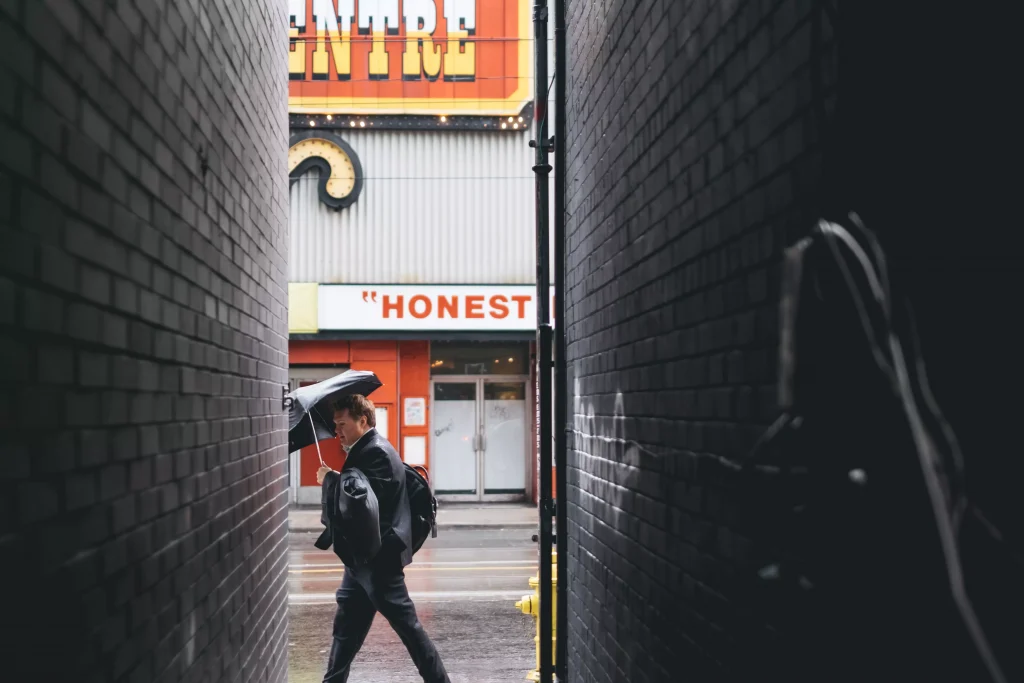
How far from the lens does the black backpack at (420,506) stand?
5.95 m

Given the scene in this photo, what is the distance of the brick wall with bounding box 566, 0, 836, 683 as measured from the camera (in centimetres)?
242

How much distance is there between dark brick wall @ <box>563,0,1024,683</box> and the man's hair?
147 cm

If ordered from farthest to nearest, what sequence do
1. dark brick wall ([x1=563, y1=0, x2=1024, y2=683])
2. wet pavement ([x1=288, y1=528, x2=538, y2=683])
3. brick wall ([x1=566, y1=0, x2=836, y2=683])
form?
wet pavement ([x1=288, y1=528, x2=538, y2=683]), brick wall ([x1=566, y1=0, x2=836, y2=683]), dark brick wall ([x1=563, y1=0, x2=1024, y2=683])

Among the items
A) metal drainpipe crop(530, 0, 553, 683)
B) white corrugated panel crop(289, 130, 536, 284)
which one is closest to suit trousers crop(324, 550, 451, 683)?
metal drainpipe crop(530, 0, 553, 683)

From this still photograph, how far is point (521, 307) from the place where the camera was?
52.9ft

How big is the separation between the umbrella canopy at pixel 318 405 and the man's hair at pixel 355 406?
38 millimetres

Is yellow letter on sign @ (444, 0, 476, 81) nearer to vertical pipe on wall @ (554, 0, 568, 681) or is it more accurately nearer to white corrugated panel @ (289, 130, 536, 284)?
white corrugated panel @ (289, 130, 536, 284)

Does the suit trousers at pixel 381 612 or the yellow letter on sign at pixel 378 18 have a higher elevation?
the yellow letter on sign at pixel 378 18

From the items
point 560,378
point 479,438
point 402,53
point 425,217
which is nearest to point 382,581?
point 560,378

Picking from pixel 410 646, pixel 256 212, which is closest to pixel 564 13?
pixel 256 212

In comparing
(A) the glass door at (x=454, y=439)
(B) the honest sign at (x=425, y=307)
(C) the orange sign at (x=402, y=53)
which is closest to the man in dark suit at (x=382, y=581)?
(B) the honest sign at (x=425, y=307)

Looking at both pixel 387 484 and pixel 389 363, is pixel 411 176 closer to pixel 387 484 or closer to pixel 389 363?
pixel 389 363

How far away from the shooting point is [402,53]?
1644 centimetres

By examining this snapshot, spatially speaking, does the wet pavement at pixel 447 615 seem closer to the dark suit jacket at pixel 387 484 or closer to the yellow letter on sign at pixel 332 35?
the dark suit jacket at pixel 387 484
